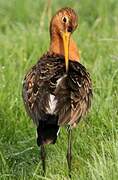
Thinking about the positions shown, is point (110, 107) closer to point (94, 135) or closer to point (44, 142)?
point (94, 135)

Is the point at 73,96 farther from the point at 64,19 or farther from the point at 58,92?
the point at 64,19

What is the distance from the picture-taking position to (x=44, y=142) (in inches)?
209

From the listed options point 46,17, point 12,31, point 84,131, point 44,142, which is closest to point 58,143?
point 84,131

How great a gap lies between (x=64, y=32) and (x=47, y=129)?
988 mm

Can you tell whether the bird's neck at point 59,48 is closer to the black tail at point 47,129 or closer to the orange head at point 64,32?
the orange head at point 64,32

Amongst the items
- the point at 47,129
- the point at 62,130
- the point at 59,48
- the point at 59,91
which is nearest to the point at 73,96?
the point at 59,91

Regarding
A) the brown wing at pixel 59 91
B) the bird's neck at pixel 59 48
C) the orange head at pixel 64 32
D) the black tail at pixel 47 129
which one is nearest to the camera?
the black tail at pixel 47 129

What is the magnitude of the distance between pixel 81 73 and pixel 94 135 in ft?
1.50

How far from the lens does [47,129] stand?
5.38 m

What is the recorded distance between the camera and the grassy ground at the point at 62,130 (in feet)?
18.0

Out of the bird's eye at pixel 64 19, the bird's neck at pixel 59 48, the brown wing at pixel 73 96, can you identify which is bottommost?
the brown wing at pixel 73 96

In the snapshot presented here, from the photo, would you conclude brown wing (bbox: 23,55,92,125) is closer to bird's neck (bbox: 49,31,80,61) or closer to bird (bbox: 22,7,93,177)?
bird (bbox: 22,7,93,177)

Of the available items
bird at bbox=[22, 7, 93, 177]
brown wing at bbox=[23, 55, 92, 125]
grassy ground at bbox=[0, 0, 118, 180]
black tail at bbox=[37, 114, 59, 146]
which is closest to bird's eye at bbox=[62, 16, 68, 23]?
bird at bbox=[22, 7, 93, 177]

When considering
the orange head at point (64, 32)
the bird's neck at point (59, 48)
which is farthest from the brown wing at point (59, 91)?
the bird's neck at point (59, 48)
